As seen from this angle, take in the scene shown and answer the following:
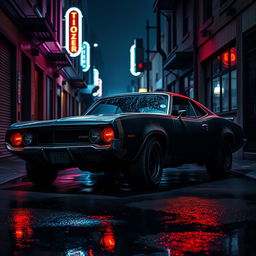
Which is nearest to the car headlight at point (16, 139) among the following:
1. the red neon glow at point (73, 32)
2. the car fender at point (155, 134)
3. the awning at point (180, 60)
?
the car fender at point (155, 134)

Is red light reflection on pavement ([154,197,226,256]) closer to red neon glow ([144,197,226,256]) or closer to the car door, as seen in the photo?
red neon glow ([144,197,226,256])

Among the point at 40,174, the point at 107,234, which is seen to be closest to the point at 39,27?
the point at 40,174

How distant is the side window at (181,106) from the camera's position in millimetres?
7461

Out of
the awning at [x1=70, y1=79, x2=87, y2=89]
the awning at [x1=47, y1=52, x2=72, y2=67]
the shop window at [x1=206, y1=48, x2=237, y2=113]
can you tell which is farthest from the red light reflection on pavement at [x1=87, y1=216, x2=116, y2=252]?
the awning at [x1=70, y1=79, x2=87, y2=89]

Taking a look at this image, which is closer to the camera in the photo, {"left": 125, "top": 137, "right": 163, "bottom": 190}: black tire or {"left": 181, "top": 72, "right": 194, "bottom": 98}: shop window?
{"left": 125, "top": 137, "right": 163, "bottom": 190}: black tire

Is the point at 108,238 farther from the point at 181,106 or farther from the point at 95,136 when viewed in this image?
the point at 181,106

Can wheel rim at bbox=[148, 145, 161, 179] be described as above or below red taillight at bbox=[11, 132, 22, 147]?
below

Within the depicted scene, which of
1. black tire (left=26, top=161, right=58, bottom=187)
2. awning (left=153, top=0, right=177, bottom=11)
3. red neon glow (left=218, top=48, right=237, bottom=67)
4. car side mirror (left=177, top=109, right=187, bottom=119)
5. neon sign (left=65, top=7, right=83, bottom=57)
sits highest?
awning (left=153, top=0, right=177, bottom=11)

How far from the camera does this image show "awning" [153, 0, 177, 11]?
24859mm

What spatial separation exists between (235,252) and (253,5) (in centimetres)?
1081

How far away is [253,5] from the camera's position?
12.7m

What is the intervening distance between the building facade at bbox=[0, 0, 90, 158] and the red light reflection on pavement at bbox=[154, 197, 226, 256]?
9.40 m

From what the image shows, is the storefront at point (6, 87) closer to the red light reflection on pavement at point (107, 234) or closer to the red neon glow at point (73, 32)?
the red neon glow at point (73, 32)

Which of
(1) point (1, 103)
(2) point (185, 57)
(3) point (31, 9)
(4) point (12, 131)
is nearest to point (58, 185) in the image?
(4) point (12, 131)
